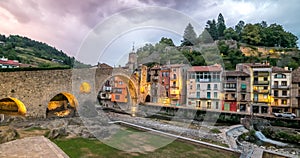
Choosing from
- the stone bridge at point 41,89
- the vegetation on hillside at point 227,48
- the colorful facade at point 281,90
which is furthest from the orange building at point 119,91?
the colorful facade at point 281,90

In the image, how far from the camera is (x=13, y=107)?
1727 cm

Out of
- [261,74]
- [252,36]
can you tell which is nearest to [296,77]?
[261,74]

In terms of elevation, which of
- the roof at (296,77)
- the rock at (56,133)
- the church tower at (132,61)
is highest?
the church tower at (132,61)

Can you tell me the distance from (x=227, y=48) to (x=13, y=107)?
42.0m

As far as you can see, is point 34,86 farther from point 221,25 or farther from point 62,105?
point 221,25

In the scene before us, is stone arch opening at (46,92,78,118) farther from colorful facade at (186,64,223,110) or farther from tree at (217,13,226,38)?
tree at (217,13,226,38)

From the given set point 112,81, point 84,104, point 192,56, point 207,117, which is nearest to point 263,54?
point 192,56

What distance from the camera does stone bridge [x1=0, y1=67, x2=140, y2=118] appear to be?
14.8 metres

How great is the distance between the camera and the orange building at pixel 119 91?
3519cm

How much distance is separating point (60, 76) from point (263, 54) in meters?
45.5

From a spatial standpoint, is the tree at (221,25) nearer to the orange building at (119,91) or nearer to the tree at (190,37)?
the tree at (190,37)

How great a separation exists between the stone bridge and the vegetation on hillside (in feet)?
64.4

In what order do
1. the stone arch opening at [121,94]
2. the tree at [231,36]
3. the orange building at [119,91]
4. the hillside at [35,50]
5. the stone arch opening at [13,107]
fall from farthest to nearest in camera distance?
the hillside at [35,50] → the tree at [231,36] → the orange building at [119,91] → the stone arch opening at [121,94] → the stone arch opening at [13,107]

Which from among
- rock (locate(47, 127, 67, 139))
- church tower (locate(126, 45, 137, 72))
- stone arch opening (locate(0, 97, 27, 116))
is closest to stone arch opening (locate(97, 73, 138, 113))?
church tower (locate(126, 45, 137, 72))
